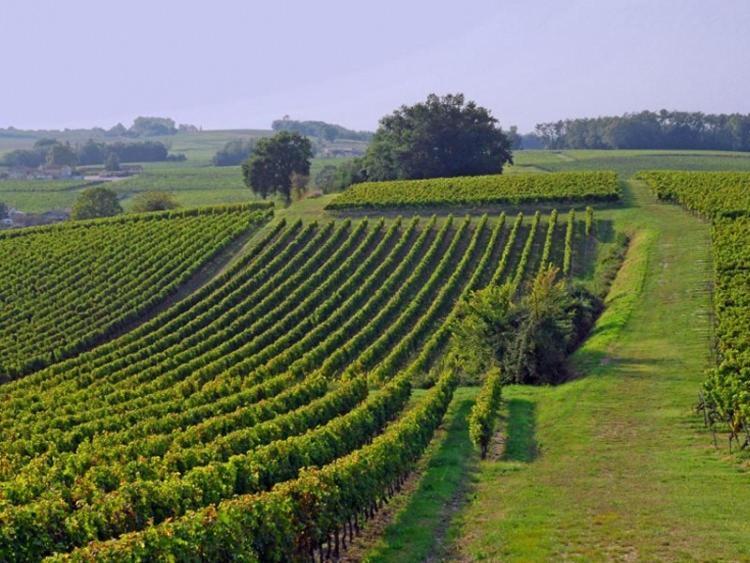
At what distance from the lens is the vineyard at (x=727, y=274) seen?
30.6m

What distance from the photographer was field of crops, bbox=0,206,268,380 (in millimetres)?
56500

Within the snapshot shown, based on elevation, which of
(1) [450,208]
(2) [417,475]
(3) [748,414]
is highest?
(1) [450,208]

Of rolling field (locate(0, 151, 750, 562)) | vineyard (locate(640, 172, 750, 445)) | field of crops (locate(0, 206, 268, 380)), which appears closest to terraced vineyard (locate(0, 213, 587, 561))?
rolling field (locate(0, 151, 750, 562))

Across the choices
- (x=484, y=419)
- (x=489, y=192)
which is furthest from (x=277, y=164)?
(x=484, y=419)

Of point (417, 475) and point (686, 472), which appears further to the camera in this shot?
point (417, 475)

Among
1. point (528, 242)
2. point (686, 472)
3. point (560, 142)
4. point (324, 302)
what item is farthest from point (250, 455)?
point (560, 142)

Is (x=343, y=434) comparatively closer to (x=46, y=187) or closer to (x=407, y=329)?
(x=407, y=329)

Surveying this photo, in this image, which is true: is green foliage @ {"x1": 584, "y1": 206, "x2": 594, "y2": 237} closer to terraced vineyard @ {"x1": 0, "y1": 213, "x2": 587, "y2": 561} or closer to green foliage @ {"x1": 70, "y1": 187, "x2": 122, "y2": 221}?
terraced vineyard @ {"x1": 0, "y1": 213, "x2": 587, "y2": 561}

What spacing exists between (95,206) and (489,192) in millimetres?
51490

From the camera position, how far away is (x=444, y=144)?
99000 mm

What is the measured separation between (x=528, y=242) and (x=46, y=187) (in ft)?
398

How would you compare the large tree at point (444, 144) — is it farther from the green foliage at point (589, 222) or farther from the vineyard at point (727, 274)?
the green foliage at point (589, 222)

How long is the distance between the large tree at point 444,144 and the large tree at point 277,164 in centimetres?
942

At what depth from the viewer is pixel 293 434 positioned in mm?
31922
